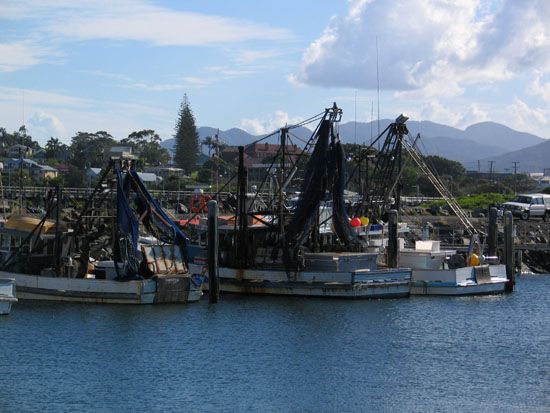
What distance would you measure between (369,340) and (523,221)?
4562 cm

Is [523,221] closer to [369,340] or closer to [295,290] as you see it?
[295,290]

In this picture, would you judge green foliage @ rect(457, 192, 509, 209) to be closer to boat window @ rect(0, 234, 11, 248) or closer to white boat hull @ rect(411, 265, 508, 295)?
white boat hull @ rect(411, 265, 508, 295)

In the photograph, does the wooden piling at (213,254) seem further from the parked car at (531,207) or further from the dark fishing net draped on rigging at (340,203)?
the parked car at (531,207)

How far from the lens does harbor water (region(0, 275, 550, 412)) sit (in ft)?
109

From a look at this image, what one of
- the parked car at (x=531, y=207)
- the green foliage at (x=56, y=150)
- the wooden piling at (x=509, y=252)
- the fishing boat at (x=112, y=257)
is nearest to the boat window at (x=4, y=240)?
the fishing boat at (x=112, y=257)

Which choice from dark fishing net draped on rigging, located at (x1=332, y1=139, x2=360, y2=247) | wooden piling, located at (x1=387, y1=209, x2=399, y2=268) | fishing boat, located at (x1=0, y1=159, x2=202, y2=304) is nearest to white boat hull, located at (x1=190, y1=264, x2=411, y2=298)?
wooden piling, located at (x1=387, y1=209, x2=399, y2=268)

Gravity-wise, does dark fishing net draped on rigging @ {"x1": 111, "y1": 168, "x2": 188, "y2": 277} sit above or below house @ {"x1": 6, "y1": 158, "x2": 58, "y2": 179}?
below

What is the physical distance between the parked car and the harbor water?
3443 cm

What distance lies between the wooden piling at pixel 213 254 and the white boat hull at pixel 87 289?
2.58 metres

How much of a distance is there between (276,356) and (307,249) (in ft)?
51.1

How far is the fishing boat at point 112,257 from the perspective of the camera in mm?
48062

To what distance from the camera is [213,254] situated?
49.9m

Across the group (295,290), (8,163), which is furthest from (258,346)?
(8,163)

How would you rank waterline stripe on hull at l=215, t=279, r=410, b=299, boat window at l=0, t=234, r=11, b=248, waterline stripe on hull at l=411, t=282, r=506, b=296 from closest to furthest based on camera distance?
waterline stripe on hull at l=215, t=279, r=410, b=299, boat window at l=0, t=234, r=11, b=248, waterline stripe on hull at l=411, t=282, r=506, b=296
